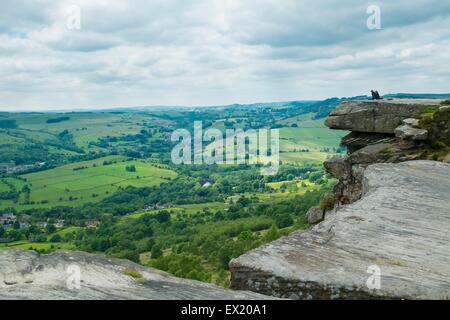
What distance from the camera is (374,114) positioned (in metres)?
25.2

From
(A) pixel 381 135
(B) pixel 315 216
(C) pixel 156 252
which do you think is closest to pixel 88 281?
(B) pixel 315 216

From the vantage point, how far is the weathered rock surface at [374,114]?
80.5 feet

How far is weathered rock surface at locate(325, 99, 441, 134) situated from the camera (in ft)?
80.5

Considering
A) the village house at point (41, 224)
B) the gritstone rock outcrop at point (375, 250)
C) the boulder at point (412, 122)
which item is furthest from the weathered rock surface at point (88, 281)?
the village house at point (41, 224)

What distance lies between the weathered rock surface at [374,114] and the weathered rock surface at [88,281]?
1779 centimetres

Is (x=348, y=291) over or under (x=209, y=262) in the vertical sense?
over

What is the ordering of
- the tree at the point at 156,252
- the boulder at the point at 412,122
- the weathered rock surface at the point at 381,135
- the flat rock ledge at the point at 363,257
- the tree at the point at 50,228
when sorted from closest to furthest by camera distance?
1. the flat rock ledge at the point at 363,257
2. the weathered rock surface at the point at 381,135
3. the boulder at the point at 412,122
4. the tree at the point at 156,252
5. the tree at the point at 50,228

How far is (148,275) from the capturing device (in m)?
10.1

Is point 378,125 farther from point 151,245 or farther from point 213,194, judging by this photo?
point 213,194

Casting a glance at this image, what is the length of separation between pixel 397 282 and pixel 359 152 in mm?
15288

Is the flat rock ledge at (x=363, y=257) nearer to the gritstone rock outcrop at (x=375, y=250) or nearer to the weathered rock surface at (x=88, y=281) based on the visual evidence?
the gritstone rock outcrop at (x=375, y=250)

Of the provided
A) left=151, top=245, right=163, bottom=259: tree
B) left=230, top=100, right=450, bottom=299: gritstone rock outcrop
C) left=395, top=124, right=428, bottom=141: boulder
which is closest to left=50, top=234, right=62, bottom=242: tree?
left=151, top=245, right=163, bottom=259: tree
